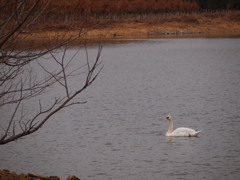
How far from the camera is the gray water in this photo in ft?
42.2

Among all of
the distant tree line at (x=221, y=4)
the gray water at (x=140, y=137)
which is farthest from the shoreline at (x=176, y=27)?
the gray water at (x=140, y=137)

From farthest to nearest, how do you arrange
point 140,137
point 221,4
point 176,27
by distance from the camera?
point 221,4 < point 176,27 < point 140,137

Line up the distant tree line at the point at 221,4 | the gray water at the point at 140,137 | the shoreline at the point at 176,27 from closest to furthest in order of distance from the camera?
the gray water at the point at 140,137, the shoreline at the point at 176,27, the distant tree line at the point at 221,4

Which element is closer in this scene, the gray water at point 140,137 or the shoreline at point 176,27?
the gray water at point 140,137

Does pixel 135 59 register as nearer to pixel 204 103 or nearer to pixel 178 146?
pixel 204 103

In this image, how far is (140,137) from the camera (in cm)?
1645

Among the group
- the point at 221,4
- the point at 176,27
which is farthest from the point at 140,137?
the point at 221,4

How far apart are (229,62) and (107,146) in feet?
109

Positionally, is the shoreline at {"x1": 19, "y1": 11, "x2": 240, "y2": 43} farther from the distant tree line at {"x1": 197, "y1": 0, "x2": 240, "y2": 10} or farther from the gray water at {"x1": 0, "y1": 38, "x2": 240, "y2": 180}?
the gray water at {"x1": 0, "y1": 38, "x2": 240, "y2": 180}

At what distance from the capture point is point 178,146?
50.6 ft

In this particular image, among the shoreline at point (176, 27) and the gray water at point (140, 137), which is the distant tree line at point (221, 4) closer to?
the shoreline at point (176, 27)

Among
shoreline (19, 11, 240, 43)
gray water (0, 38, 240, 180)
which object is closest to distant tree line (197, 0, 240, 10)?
shoreline (19, 11, 240, 43)

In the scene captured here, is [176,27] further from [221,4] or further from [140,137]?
[140,137]

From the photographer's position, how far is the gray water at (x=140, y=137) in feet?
42.2
